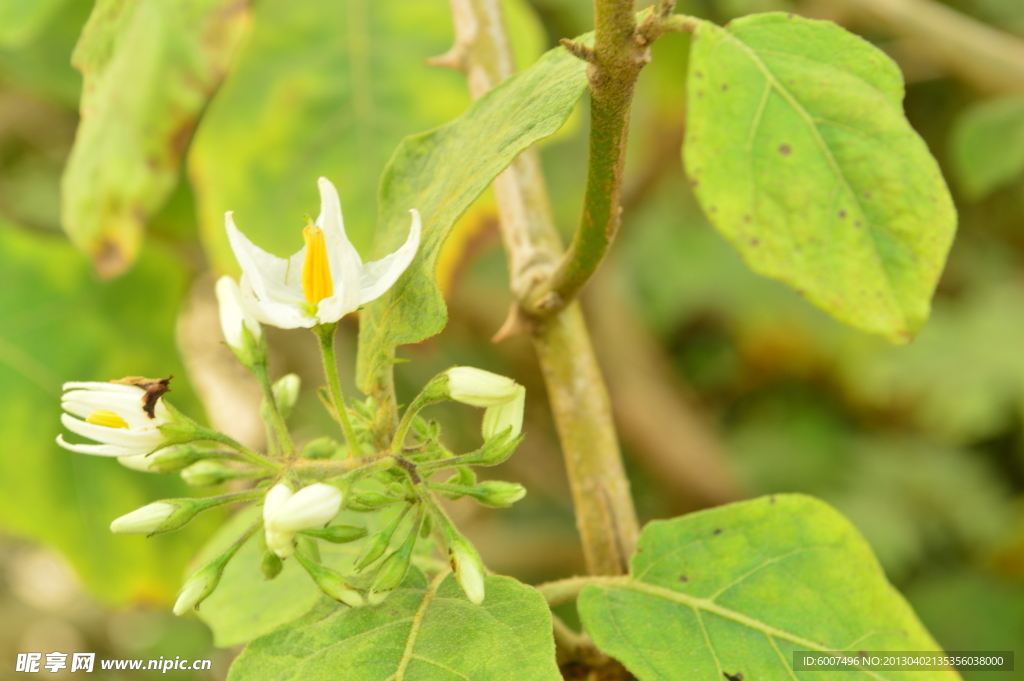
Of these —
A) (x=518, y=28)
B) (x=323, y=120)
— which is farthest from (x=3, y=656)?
(x=518, y=28)

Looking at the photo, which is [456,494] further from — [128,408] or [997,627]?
[997,627]

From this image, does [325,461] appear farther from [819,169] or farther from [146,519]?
[819,169]

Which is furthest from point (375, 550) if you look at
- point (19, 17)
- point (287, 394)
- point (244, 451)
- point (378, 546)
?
point (19, 17)

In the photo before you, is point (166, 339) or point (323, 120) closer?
point (323, 120)

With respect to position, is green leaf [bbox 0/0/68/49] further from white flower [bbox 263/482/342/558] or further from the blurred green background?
white flower [bbox 263/482/342/558]

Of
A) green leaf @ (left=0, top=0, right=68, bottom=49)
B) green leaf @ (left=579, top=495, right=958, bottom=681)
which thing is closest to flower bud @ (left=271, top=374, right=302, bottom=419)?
green leaf @ (left=579, top=495, right=958, bottom=681)

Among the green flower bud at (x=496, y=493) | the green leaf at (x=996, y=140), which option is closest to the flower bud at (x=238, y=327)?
the green flower bud at (x=496, y=493)
